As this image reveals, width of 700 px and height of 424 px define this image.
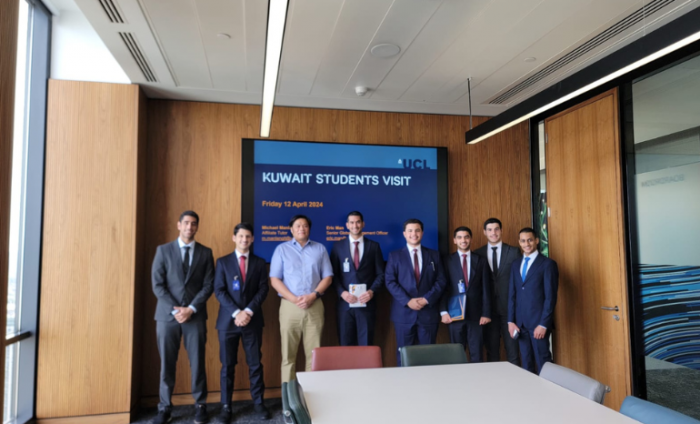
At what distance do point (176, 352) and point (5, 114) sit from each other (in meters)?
3.11

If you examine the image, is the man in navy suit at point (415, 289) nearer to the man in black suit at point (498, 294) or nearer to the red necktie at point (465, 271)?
the red necktie at point (465, 271)

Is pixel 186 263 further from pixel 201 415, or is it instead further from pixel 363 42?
pixel 363 42

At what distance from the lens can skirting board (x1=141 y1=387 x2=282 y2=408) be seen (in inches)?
190

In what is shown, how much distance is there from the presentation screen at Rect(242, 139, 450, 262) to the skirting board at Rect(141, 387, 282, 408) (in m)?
1.52

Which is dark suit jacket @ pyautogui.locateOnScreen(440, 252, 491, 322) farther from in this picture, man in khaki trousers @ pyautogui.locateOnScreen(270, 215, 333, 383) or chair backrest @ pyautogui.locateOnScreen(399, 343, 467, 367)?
chair backrest @ pyautogui.locateOnScreen(399, 343, 467, 367)

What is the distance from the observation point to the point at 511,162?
5.88m

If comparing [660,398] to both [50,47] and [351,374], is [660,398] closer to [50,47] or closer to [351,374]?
[351,374]

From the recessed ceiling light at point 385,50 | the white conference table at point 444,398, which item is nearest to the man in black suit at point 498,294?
the white conference table at point 444,398

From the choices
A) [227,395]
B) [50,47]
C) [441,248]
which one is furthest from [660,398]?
[50,47]

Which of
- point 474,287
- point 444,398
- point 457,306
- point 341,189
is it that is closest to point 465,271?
point 474,287

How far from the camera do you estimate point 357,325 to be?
15.9 ft

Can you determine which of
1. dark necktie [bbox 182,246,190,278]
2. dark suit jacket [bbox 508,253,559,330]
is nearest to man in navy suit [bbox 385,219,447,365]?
dark suit jacket [bbox 508,253,559,330]

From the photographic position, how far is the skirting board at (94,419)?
4.24 m

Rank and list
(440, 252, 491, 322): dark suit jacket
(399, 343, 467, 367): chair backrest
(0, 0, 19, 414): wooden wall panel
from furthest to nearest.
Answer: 1. (440, 252, 491, 322): dark suit jacket
2. (399, 343, 467, 367): chair backrest
3. (0, 0, 19, 414): wooden wall panel
